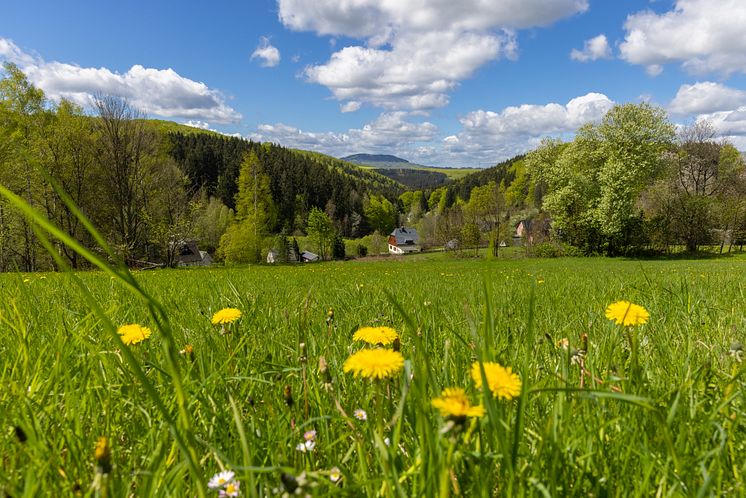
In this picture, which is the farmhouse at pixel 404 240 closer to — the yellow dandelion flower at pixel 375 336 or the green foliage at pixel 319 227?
the green foliage at pixel 319 227

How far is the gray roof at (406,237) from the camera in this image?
393 feet

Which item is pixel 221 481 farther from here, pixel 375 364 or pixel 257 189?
pixel 257 189

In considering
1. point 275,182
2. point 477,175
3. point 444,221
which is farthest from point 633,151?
point 477,175

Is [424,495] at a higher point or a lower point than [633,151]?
lower

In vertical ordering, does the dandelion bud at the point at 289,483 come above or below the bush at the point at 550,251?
above

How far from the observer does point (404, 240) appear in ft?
393

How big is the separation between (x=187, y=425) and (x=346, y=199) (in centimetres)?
12424

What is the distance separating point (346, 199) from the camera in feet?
405

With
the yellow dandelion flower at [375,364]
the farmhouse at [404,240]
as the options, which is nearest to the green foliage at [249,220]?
the yellow dandelion flower at [375,364]

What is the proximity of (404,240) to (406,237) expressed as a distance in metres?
1.71

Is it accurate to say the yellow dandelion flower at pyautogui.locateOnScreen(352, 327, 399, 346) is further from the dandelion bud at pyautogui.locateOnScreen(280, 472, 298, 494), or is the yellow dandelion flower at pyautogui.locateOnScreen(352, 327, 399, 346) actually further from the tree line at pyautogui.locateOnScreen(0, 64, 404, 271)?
the tree line at pyautogui.locateOnScreen(0, 64, 404, 271)

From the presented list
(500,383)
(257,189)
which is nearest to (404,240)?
(257,189)

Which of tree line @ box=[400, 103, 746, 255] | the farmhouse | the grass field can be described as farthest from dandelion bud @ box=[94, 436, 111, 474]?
the farmhouse

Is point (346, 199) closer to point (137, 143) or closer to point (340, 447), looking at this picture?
point (137, 143)
